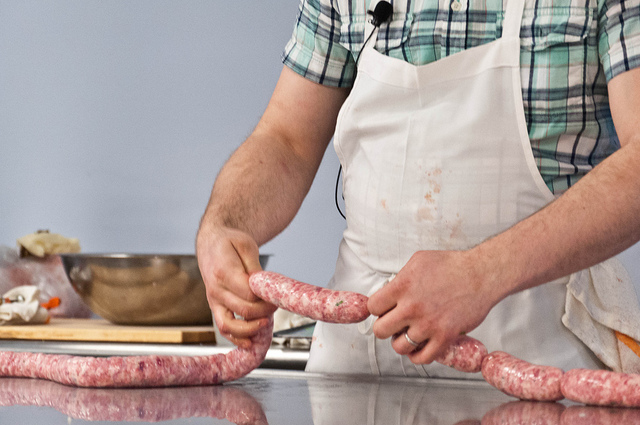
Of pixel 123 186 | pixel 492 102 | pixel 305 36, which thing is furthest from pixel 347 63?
pixel 123 186

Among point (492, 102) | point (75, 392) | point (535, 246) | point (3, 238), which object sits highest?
point (492, 102)

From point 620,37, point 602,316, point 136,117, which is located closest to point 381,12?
point 620,37

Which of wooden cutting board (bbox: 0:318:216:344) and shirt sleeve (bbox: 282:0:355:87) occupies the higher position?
shirt sleeve (bbox: 282:0:355:87)

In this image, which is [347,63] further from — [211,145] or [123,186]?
[123,186]

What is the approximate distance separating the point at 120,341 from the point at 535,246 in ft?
4.53

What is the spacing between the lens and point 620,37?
4.48 ft

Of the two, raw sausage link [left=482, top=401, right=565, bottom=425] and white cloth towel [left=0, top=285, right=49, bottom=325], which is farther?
white cloth towel [left=0, top=285, right=49, bottom=325]

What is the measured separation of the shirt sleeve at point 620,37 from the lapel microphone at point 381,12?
1.45 feet

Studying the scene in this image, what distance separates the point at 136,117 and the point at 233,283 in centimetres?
196

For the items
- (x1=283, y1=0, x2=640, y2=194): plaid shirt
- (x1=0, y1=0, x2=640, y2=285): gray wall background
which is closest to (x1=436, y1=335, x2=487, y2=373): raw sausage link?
(x1=283, y1=0, x2=640, y2=194): plaid shirt

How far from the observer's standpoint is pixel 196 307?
2.29 m

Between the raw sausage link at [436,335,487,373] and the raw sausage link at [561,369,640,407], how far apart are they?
0.50ft

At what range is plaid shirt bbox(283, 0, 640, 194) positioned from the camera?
1397 millimetres

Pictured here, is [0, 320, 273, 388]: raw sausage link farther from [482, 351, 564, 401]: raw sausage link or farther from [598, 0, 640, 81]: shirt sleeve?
[598, 0, 640, 81]: shirt sleeve
